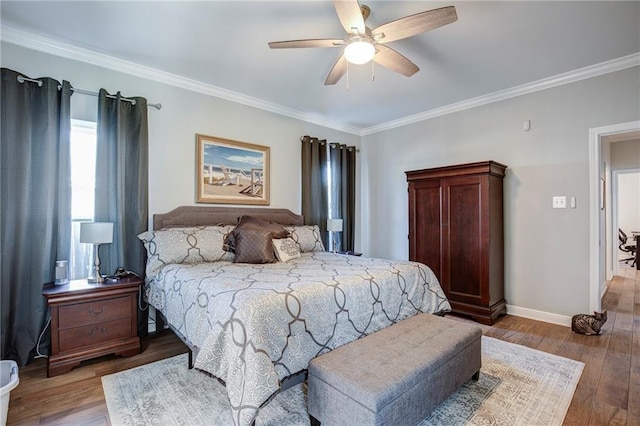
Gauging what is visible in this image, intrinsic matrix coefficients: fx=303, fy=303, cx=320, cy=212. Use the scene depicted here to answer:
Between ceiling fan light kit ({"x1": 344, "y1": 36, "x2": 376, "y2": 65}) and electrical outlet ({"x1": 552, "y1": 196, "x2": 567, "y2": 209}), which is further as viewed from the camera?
electrical outlet ({"x1": 552, "y1": 196, "x2": 567, "y2": 209})

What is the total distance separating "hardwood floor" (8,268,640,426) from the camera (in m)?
1.80

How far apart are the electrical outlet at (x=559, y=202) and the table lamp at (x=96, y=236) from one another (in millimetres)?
4480

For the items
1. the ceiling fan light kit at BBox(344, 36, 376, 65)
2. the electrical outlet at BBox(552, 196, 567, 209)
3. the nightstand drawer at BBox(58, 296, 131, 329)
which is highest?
the ceiling fan light kit at BBox(344, 36, 376, 65)

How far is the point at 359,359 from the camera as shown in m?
1.64

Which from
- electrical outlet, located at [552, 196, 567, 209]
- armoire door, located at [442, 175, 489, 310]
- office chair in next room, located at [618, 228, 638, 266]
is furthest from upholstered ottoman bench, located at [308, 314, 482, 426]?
office chair in next room, located at [618, 228, 638, 266]

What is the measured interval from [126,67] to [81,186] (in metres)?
1.25

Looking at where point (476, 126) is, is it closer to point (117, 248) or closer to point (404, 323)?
point (404, 323)

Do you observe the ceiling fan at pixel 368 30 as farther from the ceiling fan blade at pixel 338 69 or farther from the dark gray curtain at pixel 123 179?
the dark gray curtain at pixel 123 179

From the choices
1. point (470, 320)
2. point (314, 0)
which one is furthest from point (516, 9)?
point (470, 320)

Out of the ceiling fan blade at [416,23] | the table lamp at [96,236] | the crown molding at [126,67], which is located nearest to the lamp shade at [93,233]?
the table lamp at [96,236]

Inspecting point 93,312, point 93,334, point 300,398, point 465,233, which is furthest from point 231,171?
point 465,233

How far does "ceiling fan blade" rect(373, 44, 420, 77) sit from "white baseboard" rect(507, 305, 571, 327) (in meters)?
3.03

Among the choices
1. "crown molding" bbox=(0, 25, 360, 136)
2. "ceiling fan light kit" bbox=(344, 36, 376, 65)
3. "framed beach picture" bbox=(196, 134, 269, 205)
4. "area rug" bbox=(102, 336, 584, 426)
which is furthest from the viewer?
"framed beach picture" bbox=(196, 134, 269, 205)

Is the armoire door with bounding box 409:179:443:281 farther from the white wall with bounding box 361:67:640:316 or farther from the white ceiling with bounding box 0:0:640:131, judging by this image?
the white ceiling with bounding box 0:0:640:131
